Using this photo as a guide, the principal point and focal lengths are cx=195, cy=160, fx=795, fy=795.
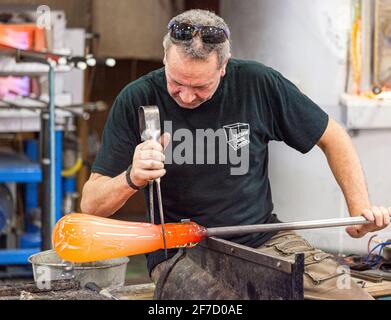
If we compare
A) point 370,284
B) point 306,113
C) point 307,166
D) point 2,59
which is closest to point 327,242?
point 307,166

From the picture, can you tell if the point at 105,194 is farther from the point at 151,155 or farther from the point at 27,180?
the point at 27,180

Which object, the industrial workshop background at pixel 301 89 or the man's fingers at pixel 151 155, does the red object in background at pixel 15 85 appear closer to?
the industrial workshop background at pixel 301 89

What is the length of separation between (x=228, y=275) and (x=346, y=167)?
2.49ft

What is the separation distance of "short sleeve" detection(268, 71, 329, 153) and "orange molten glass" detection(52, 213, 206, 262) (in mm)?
740

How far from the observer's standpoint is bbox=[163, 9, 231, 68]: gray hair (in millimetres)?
2447

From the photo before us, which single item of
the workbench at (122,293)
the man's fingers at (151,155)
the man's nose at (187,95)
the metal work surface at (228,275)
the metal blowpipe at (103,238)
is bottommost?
the workbench at (122,293)

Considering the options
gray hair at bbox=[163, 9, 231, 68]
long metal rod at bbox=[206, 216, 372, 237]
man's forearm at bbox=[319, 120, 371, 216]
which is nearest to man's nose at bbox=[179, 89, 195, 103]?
gray hair at bbox=[163, 9, 231, 68]

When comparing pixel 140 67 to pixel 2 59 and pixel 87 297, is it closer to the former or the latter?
pixel 2 59

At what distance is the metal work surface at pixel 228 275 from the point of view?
2.04 meters

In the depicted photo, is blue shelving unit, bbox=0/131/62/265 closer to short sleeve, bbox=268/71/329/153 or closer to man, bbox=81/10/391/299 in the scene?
man, bbox=81/10/391/299

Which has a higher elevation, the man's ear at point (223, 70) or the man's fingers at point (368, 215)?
the man's ear at point (223, 70)

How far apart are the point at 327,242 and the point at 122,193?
2404 mm

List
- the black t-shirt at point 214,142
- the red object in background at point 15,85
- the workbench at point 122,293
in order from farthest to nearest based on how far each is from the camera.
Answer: the red object in background at point 15,85 < the black t-shirt at point 214,142 < the workbench at point 122,293

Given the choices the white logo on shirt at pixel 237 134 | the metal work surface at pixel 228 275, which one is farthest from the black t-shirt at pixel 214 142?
the metal work surface at pixel 228 275
